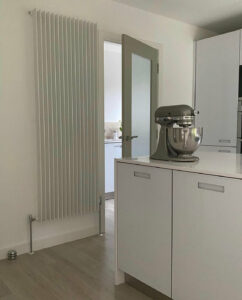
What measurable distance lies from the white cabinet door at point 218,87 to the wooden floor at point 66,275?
Answer: 6.97 feet

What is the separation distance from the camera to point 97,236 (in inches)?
128

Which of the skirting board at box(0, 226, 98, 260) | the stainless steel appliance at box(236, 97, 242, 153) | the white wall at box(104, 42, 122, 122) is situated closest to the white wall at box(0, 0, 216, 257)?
the skirting board at box(0, 226, 98, 260)

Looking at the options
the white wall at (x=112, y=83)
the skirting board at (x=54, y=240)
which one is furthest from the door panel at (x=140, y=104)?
the white wall at (x=112, y=83)

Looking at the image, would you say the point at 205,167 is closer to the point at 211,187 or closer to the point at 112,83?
the point at 211,187

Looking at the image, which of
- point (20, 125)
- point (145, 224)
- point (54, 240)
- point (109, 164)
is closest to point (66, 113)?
point (20, 125)

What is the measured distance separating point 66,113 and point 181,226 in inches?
65.4

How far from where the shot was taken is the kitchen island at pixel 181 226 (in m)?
1.54

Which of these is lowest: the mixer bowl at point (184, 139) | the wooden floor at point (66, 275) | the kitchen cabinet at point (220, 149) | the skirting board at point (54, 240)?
the wooden floor at point (66, 275)

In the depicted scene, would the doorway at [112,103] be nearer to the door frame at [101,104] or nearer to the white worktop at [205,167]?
the door frame at [101,104]

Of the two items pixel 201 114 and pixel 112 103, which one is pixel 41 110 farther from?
pixel 112 103

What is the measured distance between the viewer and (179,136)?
1899mm

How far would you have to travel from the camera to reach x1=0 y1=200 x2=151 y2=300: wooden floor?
210 centimetres

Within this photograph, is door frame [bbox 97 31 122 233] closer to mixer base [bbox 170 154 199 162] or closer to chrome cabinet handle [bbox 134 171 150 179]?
chrome cabinet handle [bbox 134 171 150 179]

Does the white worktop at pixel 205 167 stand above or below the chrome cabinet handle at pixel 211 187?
above
